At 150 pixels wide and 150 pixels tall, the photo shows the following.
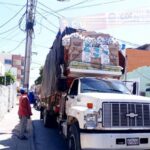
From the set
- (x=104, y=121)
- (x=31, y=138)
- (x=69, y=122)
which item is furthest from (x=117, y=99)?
(x=31, y=138)

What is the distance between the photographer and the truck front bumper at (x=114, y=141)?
7574 mm

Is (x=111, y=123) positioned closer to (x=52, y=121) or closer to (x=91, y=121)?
(x=91, y=121)

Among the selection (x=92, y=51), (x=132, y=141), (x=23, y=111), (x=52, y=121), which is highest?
(x=92, y=51)

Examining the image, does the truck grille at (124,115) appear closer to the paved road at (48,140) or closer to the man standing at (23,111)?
the paved road at (48,140)

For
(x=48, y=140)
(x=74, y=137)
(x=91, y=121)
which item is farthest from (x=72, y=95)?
(x=48, y=140)

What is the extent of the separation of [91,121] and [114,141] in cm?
66

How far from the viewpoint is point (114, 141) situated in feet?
25.1

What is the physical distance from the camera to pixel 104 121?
7.86m

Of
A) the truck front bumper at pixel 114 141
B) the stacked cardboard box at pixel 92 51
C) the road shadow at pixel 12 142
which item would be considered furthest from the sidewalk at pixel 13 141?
the truck front bumper at pixel 114 141

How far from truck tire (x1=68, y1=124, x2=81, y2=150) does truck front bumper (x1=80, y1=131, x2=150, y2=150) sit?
275mm

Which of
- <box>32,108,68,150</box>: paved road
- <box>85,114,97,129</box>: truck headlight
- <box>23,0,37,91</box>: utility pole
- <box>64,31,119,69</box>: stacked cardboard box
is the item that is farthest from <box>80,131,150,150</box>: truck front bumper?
<box>23,0,37,91</box>: utility pole

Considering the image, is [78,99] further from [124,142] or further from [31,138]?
[31,138]

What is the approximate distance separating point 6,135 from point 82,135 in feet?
19.1

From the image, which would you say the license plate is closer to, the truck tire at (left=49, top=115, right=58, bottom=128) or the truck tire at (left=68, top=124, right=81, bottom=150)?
the truck tire at (left=68, top=124, right=81, bottom=150)
